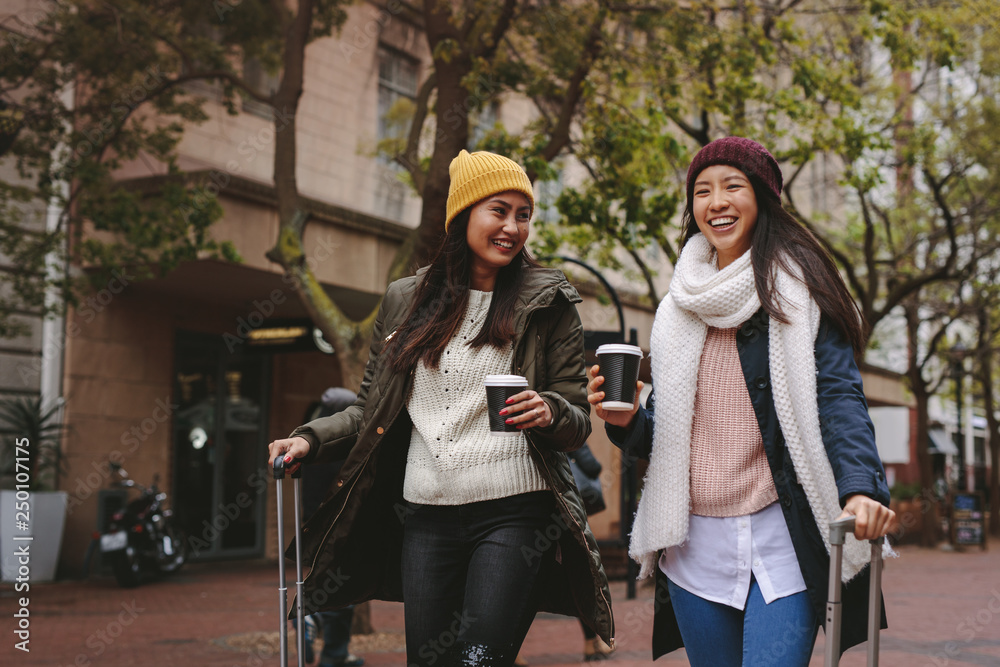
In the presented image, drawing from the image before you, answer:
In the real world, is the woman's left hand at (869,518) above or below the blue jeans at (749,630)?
above

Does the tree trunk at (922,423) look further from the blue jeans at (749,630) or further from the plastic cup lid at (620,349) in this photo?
the plastic cup lid at (620,349)

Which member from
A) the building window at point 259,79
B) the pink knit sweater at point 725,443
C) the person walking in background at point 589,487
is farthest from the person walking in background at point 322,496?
the building window at point 259,79

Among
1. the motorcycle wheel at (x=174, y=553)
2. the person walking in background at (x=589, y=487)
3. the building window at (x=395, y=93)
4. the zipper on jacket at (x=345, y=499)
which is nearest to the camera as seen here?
the zipper on jacket at (x=345, y=499)

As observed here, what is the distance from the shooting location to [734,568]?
8.70 ft

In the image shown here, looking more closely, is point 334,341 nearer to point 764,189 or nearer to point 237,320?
point 764,189

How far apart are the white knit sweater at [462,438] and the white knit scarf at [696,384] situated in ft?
1.24

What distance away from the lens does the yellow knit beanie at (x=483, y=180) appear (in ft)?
10.2

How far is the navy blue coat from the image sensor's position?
7.77ft

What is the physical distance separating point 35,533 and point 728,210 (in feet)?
36.0

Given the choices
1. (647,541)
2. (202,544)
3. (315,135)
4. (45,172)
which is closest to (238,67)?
(315,135)

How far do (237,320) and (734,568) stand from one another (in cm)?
1358

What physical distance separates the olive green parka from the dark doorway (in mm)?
12028

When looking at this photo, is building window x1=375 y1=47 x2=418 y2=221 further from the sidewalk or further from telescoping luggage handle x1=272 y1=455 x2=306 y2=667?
telescoping luggage handle x1=272 y1=455 x2=306 y2=667

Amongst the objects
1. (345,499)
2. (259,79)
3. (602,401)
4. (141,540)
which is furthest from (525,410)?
(259,79)
